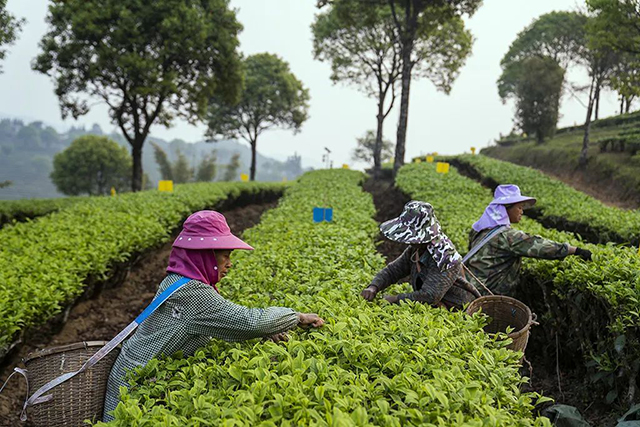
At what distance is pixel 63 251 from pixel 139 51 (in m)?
12.5

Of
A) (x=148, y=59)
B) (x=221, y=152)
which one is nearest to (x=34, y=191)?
(x=221, y=152)

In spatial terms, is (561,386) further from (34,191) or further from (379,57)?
(34,191)

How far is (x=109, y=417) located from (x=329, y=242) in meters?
2.89

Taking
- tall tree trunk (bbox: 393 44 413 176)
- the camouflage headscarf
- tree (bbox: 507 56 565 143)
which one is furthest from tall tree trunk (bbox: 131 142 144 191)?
tree (bbox: 507 56 565 143)

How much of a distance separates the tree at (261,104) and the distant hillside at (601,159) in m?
15.0

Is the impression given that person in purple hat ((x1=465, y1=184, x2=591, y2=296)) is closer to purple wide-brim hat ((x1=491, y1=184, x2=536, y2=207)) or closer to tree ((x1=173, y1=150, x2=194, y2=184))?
purple wide-brim hat ((x1=491, y1=184, x2=536, y2=207))

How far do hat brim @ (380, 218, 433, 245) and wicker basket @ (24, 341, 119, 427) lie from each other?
75.5 inches

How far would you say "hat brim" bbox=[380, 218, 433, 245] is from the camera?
296cm

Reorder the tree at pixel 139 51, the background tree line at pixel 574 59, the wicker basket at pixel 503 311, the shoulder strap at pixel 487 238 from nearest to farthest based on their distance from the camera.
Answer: the wicker basket at pixel 503 311
the shoulder strap at pixel 487 238
the background tree line at pixel 574 59
the tree at pixel 139 51

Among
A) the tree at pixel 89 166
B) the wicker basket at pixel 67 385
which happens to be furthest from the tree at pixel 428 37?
the tree at pixel 89 166

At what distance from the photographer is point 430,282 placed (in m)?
3.05

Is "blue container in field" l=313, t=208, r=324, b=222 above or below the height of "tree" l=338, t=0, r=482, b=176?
below

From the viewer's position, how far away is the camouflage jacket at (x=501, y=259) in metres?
3.61

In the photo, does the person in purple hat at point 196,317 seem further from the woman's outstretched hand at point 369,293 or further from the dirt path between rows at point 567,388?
the dirt path between rows at point 567,388
